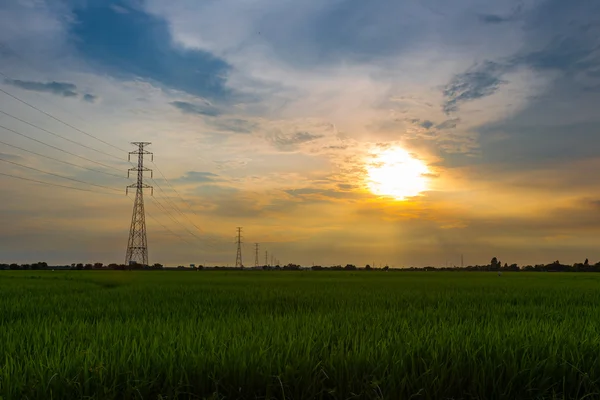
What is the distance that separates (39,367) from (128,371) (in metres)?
1.04

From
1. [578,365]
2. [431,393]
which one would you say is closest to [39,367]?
[431,393]

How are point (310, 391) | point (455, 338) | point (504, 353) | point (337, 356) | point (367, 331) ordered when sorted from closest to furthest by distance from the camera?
Result: point (310, 391) → point (337, 356) → point (504, 353) → point (455, 338) → point (367, 331)

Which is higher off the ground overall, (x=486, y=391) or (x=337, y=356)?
(x=337, y=356)

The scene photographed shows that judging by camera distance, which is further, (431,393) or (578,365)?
(578,365)

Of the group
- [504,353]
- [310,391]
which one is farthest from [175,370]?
[504,353]

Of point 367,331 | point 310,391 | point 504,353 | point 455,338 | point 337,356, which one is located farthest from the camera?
point 367,331

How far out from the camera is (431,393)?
3.41m

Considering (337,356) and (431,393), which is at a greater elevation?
(337,356)

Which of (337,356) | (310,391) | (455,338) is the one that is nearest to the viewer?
(310,391)

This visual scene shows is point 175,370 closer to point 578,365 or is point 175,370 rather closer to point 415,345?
point 415,345

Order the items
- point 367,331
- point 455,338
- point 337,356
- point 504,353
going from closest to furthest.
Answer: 1. point 337,356
2. point 504,353
3. point 455,338
4. point 367,331

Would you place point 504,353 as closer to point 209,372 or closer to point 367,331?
point 367,331

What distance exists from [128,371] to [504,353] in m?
3.36

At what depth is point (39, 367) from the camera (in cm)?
375
